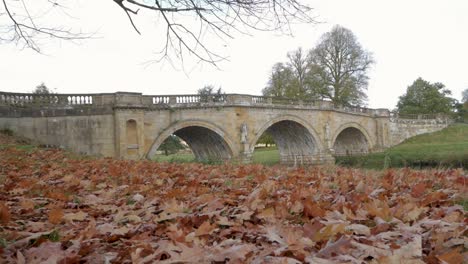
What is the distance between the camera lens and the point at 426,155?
946 inches

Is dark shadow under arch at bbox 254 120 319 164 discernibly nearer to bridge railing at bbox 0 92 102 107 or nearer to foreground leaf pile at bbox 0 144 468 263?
bridge railing at bbox 0 92 102 107

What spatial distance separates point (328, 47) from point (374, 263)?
38.2 m

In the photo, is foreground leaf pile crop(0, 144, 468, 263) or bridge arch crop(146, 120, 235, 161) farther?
bridge arch crop(146, 120, 235, 161)

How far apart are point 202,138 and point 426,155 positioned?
14273 mm

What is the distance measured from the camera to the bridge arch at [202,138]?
18.4 meters

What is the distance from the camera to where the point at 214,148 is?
22.9 metres

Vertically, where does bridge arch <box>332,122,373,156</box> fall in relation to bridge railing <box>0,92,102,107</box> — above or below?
below

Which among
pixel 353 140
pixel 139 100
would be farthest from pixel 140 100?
pixel 353 140

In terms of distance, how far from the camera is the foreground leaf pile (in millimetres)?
1600

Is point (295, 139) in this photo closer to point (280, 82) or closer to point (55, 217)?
point (280, 82)

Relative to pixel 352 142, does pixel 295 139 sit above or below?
above

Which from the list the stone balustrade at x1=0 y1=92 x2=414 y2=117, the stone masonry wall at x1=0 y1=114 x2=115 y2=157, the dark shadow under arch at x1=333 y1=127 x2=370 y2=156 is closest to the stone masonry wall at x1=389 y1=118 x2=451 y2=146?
the dark shadow under arch at x1=333 y1=127 x2=370 y2=156

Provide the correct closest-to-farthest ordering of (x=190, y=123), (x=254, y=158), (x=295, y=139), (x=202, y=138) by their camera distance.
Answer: (x=190, y=123), (x=202, y=138), (x=295, y=139), (x=254, y=158)

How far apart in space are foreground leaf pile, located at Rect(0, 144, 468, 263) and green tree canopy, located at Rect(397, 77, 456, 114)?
149 ft
